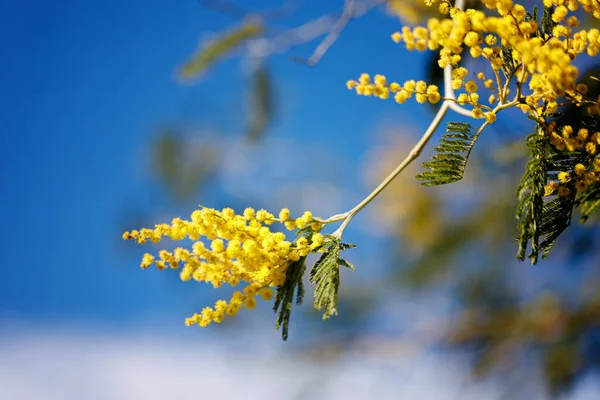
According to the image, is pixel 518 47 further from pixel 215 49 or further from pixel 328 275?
pixel 215 49

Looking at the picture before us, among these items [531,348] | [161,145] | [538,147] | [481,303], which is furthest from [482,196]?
[538,147]

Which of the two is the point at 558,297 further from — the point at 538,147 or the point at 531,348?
the point at 538,147

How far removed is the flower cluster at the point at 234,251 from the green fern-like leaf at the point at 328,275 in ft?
0.06

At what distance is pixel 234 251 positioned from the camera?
0.60m

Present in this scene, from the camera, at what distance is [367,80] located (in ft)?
1.88

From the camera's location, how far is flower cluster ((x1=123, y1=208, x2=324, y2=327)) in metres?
0.61

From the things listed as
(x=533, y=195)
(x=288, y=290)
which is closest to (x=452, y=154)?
(x=533, y=195)

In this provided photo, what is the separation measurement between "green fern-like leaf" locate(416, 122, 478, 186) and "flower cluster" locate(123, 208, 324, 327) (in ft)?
0.49

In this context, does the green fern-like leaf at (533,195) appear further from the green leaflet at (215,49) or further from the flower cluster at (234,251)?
the green leaflet at (215,49)

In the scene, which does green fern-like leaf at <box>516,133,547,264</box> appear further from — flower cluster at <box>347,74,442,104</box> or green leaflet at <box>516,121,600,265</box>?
flower cluster at <box>347,74,442,104</box>

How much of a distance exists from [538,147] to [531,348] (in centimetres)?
214

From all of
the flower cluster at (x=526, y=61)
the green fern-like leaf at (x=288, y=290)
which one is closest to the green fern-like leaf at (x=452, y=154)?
the flower cluster at (x=526, y=61)

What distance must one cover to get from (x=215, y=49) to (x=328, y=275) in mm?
1221

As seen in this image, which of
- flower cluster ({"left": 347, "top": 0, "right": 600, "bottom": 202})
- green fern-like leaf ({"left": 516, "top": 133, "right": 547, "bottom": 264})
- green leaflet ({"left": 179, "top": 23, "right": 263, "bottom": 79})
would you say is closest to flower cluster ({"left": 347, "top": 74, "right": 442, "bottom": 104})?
flower cluster ({"left": 347, "top": 0, "right": 600, "bottom": 202})
